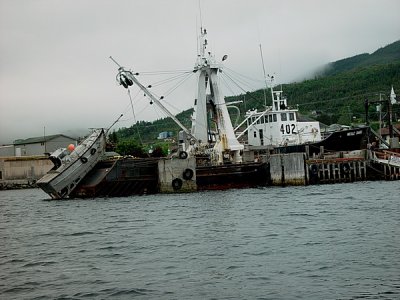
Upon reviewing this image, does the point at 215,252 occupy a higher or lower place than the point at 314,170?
lower

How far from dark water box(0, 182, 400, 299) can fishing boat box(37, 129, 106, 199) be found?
1371 centimetres

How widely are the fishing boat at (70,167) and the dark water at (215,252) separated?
13.7 meters

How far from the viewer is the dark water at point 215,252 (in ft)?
50.9

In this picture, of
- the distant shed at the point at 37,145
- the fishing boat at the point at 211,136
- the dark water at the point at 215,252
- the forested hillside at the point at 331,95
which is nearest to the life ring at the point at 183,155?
the fishing boat at the point at 211,136

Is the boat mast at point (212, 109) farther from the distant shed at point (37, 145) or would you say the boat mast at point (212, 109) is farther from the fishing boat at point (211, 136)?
the distant shed at point (37, 145)

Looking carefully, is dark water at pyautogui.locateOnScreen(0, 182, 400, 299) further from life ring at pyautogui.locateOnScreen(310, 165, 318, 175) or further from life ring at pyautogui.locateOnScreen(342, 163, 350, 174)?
life ring at pyautogui.locateOnScreen(342, 163, 350, 174)

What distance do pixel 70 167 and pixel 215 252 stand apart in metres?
31.8

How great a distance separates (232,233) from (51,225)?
1191cm

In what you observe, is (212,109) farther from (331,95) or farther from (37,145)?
(331,95)

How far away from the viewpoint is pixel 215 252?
20.3 metres

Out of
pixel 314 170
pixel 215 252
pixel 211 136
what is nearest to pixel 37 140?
pixel 211 136

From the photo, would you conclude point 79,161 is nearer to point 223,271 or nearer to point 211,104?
point 211,104

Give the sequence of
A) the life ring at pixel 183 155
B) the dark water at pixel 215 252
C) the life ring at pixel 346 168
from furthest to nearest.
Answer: the life ring at pixel 183 155 → the life ring at pixel 346 168 → the dark water at pixel 215 252

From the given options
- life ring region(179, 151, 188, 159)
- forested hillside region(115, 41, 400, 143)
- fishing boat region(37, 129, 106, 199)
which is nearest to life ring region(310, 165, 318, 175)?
life ring region(179, 151, 188, 159)
